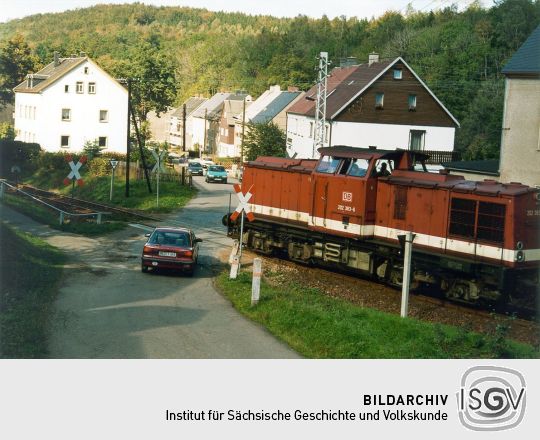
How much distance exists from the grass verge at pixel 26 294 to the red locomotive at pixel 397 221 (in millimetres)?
8127

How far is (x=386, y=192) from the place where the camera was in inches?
819

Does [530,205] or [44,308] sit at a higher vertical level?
[530,205]

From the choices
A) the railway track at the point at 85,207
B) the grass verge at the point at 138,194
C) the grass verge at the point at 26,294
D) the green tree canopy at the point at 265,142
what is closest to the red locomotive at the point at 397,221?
the grass verge at the point at 26,294

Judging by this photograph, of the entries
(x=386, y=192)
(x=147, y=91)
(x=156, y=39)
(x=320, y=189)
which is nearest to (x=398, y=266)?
(x=386, y=192)

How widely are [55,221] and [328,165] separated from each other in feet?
56.5

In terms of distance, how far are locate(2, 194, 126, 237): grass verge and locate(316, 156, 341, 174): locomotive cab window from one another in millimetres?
12727

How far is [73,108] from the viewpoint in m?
63.0

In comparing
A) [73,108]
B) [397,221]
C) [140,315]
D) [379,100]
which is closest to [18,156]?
[73,108]

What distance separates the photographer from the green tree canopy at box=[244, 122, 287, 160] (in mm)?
61844

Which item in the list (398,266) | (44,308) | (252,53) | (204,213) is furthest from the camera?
(252,53)

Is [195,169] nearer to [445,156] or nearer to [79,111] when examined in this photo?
[79,111]

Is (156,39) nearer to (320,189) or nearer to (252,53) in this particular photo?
(252,53)

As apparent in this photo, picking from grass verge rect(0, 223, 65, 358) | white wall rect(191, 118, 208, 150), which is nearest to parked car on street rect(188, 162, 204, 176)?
white wall rect(191, 118, 208, 150)

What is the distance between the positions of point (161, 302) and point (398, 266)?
23.5 ft
